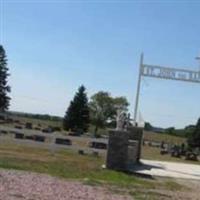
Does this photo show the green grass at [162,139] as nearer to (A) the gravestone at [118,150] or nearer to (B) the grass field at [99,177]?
(A) the gravestone at [118,150]

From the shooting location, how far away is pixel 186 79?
27516 millimetres

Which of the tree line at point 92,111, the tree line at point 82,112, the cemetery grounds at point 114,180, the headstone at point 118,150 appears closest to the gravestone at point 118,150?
the headstone at point 118,150

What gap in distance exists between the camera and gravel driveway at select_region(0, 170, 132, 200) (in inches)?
458

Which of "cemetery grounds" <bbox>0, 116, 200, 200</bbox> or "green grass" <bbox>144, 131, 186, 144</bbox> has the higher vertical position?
"green grass" <bbox>144, 131, 186, 144</bbox>

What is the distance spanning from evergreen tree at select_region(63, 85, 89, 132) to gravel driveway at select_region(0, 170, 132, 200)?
246 feet

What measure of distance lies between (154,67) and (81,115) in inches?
2591

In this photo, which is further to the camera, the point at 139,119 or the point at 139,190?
the point at 139,119

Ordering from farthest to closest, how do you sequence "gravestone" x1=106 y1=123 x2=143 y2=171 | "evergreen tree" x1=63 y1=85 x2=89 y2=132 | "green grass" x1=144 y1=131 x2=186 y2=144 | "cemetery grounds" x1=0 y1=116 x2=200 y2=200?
1. "green grass" x1=144 y1=131 x2=186 y2=144
2. "evergreen tree" x1=63 y1=85 x2=89 y2=132
3. "gravestone" x1=106 y1=123 x2=143 y2=171
4. "cemetery grounds" x1=0 y1=116 x2=200 y2=200

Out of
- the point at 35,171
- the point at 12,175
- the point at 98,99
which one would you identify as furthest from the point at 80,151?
the point at 98,99

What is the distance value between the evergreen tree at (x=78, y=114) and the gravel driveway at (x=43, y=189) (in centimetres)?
7497

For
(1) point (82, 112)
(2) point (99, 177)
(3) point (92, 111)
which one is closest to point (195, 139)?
(1) point (82, 112)

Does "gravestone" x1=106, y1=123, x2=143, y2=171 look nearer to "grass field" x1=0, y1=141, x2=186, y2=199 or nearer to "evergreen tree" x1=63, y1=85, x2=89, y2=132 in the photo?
"grass field" x1=0, y1=141, x2=186, y2=199

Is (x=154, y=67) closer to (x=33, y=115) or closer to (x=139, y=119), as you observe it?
(x=139, y=119)

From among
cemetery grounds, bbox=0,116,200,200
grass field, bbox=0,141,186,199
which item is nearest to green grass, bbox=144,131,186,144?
cemetery grounds, bbox=0,116,200,200
